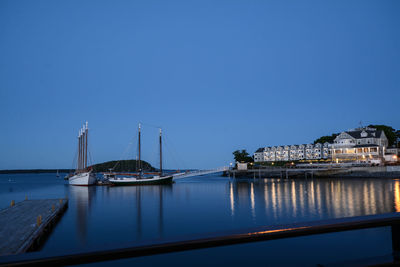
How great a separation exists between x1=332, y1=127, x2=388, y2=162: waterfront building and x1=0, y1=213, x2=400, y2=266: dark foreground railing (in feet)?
319

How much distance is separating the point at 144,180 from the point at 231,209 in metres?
42.1

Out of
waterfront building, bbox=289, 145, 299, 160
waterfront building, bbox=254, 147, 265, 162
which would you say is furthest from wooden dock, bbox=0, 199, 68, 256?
waterfront building, bbox=254, 147, 265, 162

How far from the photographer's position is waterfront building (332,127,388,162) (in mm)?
87500

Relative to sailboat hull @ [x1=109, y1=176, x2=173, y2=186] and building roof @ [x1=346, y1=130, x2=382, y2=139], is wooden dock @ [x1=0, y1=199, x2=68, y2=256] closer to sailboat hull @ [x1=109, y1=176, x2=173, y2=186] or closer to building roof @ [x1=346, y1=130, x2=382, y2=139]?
sailboat hull @ [x1=109, y1=176, x2=173, y2=186]

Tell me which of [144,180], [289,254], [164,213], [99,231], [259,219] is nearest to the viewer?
[289,254]

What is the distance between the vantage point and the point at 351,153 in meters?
91.5

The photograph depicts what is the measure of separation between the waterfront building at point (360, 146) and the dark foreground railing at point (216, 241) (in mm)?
97267

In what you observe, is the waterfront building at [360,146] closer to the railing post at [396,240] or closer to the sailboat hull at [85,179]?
the sailboat hull at [85,179]

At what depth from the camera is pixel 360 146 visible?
294 ft

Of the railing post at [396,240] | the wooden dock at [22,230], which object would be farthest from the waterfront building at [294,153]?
the railing post at [396,240]

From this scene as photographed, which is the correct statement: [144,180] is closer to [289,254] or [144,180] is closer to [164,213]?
[164,213]

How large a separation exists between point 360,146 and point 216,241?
332ft

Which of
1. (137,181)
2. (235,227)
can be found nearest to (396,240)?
(235,227)

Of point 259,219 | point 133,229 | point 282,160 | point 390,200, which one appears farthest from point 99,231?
point 282,160
